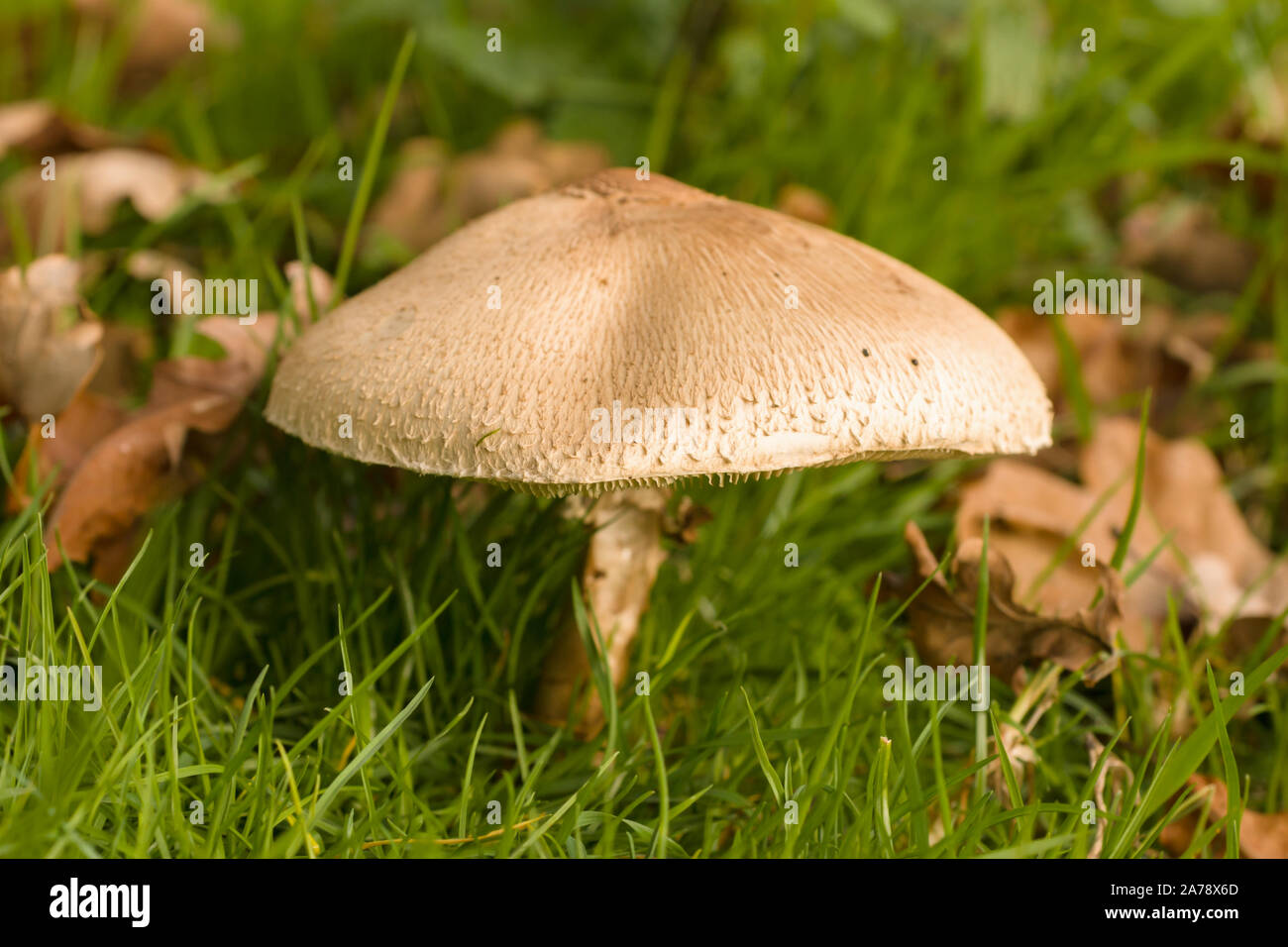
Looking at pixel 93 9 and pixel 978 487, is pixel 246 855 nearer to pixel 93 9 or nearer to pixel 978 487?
pixel 978 487

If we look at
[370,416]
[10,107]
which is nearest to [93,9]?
[10,107]

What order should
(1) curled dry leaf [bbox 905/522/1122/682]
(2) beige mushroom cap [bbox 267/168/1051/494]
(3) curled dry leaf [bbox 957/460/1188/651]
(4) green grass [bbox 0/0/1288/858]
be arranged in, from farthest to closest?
(3) curled dry leaf [bbox 957/460/1188/651], (1) curled dry leaf [bbox 905/522/1122/682], (4) green grass [bbox 0/0/1288/858], (2) beige mushroom cap [bbox 267/168/1051/494]

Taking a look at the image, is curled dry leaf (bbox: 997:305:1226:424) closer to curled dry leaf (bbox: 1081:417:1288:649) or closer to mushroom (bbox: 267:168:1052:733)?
curled dry leaf (bbox: 1081:417:1288:649)

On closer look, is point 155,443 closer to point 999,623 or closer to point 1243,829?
point 999,623

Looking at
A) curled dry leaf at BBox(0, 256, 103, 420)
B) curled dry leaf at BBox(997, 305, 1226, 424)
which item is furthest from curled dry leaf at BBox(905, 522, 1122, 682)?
curled dry leaf at BBox(0, 256, 103, 420)

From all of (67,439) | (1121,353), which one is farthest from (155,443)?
(1121,353)

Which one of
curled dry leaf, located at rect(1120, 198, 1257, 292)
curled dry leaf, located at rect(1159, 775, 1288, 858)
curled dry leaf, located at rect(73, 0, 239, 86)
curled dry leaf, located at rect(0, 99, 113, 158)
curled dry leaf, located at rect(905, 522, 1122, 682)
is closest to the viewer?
curled dry leaf, located at rect(1159, 775, 1288, 858)

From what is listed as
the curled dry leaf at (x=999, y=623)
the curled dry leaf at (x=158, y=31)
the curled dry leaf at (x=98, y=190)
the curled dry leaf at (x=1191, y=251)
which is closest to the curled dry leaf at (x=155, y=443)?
the curled dry leaf at (x=98, y=190)

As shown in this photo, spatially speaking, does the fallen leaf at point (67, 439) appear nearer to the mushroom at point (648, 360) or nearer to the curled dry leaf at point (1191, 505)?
the mushroom at point (648, 360)
